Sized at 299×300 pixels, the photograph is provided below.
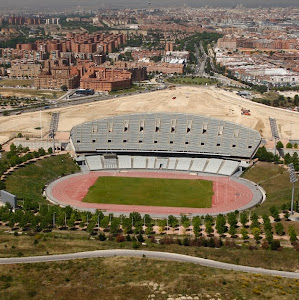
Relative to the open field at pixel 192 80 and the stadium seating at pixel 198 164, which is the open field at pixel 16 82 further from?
the stadium seating at pixel 198 164

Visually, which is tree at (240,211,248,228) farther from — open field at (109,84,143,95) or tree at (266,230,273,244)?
open field at (109,84,143,95)

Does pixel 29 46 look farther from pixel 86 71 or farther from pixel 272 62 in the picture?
pixel 272 62

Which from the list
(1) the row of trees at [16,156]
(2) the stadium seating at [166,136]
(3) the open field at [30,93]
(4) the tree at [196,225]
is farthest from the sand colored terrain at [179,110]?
(4) the tree at [196,225]

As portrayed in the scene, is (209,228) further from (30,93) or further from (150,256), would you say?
(30,93)

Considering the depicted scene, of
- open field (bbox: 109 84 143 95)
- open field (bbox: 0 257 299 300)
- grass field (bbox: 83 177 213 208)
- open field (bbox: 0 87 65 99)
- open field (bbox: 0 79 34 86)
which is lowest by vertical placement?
open field (bbox: 0 79 34 86)

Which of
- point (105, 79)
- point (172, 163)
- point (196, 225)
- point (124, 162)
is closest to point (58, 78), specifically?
point (105, 79)

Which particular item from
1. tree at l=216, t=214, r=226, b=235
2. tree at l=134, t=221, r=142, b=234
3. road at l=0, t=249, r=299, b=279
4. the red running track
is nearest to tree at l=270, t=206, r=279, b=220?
tree at l=216, t=214, r=226, b=235
